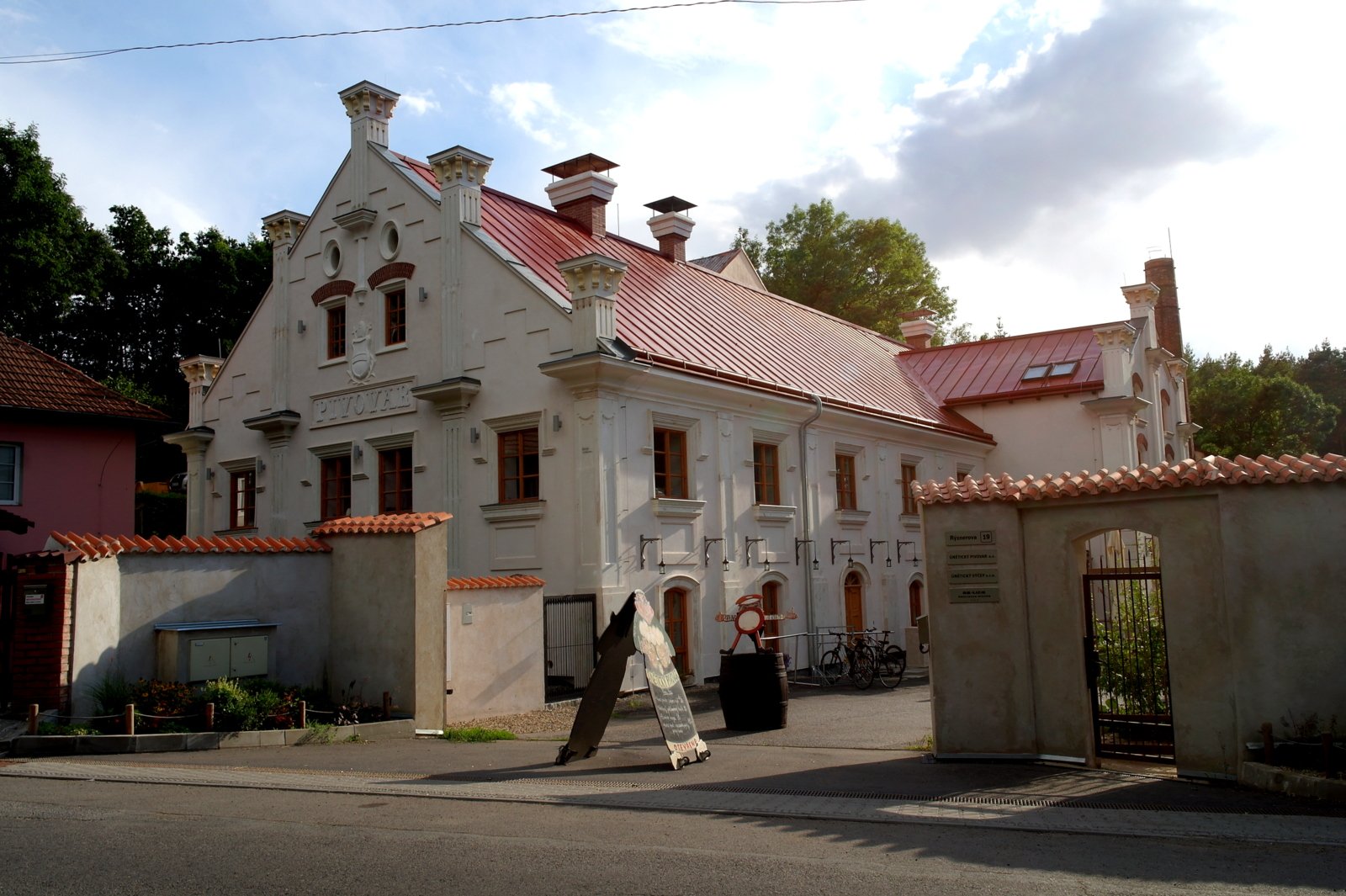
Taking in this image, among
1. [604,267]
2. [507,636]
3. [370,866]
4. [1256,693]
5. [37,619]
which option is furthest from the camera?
[604,267]

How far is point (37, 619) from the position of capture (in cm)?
1352

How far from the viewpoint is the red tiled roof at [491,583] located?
53.2ft

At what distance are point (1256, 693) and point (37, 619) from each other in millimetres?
13138

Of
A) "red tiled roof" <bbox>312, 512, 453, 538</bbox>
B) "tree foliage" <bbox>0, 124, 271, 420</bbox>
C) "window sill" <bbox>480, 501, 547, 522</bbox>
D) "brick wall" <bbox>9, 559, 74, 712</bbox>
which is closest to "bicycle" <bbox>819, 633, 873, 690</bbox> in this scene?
"window sill" <bbox>480, 501, 547, 522</bbox>

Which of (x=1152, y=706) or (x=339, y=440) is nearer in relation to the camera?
(x=1152, y=706)

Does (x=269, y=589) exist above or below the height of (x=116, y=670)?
above

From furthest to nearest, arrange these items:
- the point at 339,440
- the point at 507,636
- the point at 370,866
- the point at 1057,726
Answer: the point at 339,440 → the point at 507,636 → the point at 1057,726 → the point at 370,866

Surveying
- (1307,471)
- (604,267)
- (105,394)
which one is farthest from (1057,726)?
(105,394)

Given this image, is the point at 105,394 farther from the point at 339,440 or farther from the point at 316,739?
the point at 316,739

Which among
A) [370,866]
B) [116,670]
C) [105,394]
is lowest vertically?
[370,866]

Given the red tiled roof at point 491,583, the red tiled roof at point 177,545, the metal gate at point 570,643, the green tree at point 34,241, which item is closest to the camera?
the red tiled roof at point 177,545

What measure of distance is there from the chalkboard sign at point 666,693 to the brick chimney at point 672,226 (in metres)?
19.3

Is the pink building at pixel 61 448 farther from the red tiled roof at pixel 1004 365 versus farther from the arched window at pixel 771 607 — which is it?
the red tiled roof at pixel 1004 365

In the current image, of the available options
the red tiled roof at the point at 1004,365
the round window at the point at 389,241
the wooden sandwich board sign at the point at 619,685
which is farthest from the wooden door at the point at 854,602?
the wooden sandwich board sign at the point at 619,685
